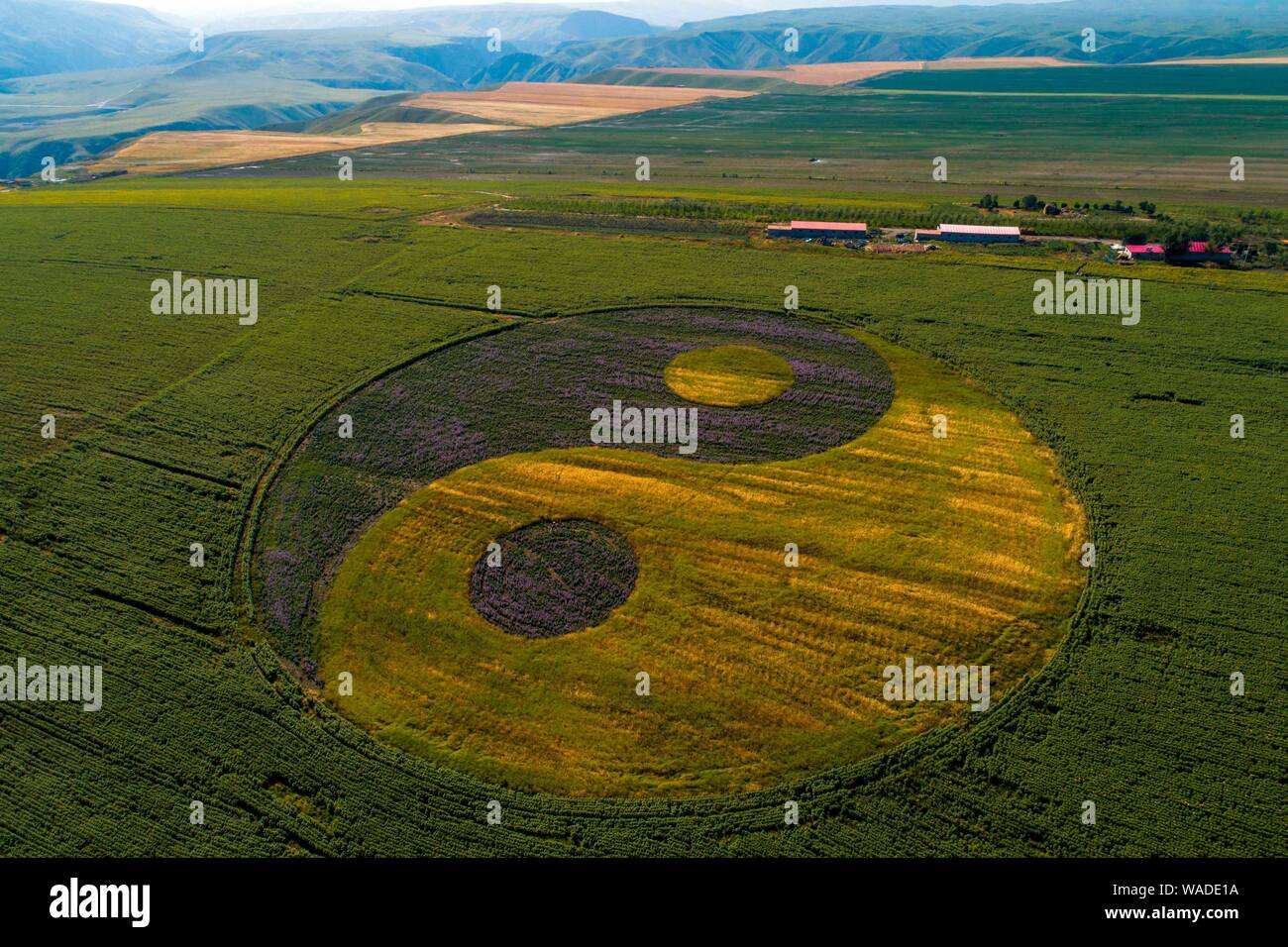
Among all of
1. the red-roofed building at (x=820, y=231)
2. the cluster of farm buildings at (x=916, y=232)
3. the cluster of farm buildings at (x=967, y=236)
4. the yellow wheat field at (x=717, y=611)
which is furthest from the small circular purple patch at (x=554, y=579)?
the cluster of farm buildings at (x=967, y=236)

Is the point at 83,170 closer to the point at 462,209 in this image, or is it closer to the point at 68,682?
the point at 462,209

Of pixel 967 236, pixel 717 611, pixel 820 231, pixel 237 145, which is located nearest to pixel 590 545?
pixel 717 611

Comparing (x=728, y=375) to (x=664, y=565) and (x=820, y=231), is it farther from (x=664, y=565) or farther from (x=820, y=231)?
(x=820, y=231)

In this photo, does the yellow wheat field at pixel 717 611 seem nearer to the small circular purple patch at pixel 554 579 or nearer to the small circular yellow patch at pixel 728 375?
the small circular purple patch at pixel 554 579

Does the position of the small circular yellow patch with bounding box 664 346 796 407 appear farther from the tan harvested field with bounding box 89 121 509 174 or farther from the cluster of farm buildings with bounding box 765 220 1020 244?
the tan harvested field with bounding box 89 121 509 174

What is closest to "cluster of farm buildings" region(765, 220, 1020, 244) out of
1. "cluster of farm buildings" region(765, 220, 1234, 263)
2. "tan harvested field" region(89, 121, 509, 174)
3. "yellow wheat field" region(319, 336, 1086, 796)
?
"cluster of farm buildings" region(765, 220, 1234, 263)

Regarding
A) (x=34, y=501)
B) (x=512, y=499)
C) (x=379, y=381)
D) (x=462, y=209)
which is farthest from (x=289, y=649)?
(x=462, y=209)
